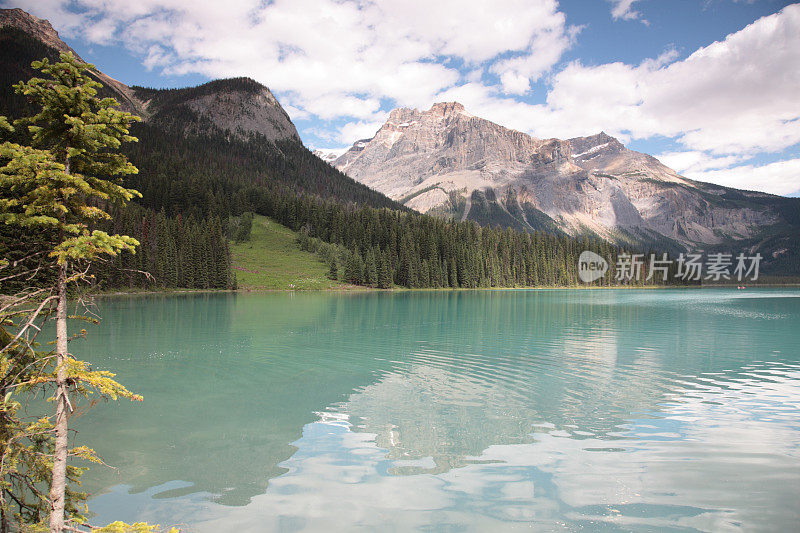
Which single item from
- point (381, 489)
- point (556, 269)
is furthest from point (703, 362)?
point (556, 269)

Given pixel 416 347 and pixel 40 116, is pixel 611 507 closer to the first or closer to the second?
pixel 40 116

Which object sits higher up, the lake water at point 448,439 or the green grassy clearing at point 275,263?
the green grassy clearing at point 275,263

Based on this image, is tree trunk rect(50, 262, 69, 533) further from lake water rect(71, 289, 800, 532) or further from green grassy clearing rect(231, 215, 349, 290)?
green grassy clearing rect(231, 215, 349, 290)

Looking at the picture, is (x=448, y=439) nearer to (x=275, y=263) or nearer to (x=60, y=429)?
(x=60, y=429)

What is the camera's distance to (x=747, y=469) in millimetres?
12172

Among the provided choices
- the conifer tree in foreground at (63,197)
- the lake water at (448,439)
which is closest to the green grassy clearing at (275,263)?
the lake water at (448,439)

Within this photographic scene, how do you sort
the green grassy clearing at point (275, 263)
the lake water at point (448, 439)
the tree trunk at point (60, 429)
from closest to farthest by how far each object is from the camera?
1. the tree trunk at point (60, 429)
2. the lake water at point (448, 439)
3. the green grassy clearing at point (275, 263)

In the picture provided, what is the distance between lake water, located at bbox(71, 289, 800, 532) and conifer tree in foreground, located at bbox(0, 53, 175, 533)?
164 inches

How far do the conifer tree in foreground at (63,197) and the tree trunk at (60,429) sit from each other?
0.01 meters

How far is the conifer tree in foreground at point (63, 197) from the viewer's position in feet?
22.1

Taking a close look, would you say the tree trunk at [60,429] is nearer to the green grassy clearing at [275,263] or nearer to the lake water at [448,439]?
the lake water at [448,439]

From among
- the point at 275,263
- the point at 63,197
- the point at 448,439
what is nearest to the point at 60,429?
the point at 63,197

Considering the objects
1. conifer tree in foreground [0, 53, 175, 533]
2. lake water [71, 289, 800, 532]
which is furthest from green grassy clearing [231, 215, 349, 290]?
conifer tree in foreground [0, 53, 175, 533]

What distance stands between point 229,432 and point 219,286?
108250 millimetres
